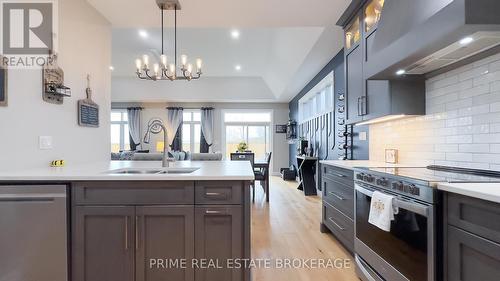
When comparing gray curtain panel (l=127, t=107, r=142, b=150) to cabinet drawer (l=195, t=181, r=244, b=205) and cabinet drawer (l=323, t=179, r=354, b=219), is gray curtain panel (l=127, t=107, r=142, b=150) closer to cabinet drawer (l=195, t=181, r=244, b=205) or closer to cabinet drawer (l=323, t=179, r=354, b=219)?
cabinet drawer (l=323, t=179, r=354, b=219)

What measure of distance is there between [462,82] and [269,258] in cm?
220

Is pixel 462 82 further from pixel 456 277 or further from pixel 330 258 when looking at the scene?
pixel 330 258

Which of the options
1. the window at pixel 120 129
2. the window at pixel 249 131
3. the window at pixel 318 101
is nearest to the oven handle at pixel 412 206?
the window at pixel 318 101

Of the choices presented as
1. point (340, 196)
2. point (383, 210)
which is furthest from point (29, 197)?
point (340, 196)

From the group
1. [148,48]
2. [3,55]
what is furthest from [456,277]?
[148,48]

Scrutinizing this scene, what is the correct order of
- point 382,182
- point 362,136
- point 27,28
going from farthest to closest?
1. point 362,136
2. point 27,28
3. point 382,182

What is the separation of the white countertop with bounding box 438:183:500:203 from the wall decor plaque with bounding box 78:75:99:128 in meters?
2.91

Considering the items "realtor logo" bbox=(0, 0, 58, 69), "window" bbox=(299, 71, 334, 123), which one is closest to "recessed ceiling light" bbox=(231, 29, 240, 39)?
"window" bbox=(299, 71, 334, 123)

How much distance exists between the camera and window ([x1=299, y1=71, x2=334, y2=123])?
209 inches

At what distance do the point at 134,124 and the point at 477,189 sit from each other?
968cm

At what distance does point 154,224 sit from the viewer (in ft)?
5.60

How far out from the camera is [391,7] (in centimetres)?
199

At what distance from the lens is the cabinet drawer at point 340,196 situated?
8.16 feet

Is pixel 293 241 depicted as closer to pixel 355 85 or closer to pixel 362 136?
pixel 362 136
